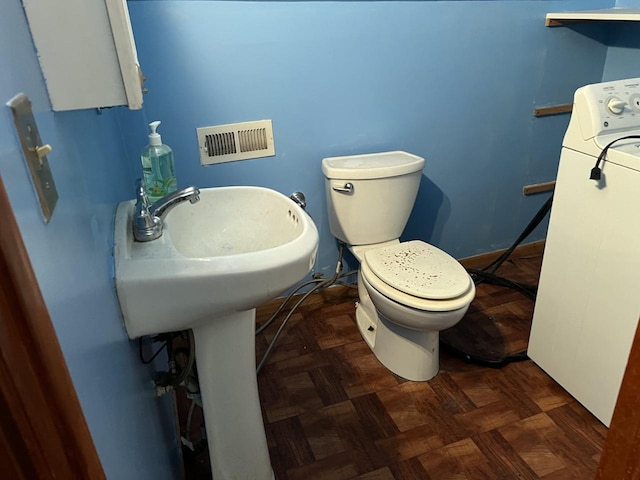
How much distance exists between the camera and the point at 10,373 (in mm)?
390

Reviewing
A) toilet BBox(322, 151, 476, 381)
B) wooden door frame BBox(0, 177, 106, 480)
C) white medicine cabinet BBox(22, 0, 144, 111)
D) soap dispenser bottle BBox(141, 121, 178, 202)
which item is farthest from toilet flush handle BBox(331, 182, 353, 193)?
wooden door frame BBox(0, 177, 106, 480)

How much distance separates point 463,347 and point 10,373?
1.71 metres

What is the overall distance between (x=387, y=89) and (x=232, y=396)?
1.28 metres

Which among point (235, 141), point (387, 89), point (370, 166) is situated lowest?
point (370, 166)

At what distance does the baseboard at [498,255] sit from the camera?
7.73ft

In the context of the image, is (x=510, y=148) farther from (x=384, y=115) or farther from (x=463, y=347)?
(x=463, y=347)

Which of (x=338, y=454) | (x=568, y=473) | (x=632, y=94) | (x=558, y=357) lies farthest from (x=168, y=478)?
(x=632, y=94)

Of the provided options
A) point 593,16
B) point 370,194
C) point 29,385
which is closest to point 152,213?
point 29,385

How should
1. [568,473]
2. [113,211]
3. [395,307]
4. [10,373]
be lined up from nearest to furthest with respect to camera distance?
[10,373]
[113,211]
[568,473]
[395,307]

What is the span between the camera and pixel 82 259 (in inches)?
25.7

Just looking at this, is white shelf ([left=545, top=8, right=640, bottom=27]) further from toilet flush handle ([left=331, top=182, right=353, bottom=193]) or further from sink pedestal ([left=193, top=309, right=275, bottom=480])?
sink pedestal ([left=193, top=309, right=275, bottom=480])

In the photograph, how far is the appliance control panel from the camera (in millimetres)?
1373

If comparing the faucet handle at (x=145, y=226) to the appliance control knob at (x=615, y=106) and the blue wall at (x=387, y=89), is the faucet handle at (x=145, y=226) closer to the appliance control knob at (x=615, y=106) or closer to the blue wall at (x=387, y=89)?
the blue wall at (x=387, y=89)

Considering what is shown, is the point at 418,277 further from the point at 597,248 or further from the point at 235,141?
the point at 235,141
